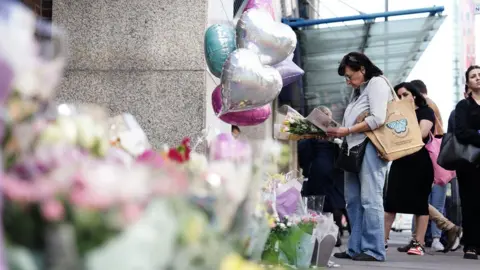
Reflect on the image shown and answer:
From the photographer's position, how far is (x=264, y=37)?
447 cm

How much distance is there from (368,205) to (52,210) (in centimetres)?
507

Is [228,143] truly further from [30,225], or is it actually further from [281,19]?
[281,19]

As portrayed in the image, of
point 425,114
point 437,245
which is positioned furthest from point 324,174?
point 425,114

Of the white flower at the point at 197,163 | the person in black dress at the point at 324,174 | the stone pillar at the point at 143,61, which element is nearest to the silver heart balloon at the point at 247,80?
the stone pillar at the point at 143,61

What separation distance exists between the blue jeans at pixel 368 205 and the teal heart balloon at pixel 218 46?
1819 mm

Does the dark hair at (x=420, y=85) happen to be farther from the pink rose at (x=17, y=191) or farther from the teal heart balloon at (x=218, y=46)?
the pink rose at (x=17, y=191)

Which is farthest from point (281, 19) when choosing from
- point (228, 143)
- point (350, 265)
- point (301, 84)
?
point (228, 143)

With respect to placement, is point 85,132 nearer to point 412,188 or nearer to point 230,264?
point 230,264

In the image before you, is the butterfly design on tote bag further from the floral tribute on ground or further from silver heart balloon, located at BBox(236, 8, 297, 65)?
the floral tribute on ground

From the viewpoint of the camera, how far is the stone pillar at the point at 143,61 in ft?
17.1

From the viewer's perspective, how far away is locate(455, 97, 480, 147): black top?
21.6 ft

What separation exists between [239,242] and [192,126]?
3.84 m

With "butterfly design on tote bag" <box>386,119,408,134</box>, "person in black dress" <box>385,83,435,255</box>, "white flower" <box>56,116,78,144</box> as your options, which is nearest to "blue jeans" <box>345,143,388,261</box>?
"butterfly design on tote bag" <box>386,119,408,134</box>

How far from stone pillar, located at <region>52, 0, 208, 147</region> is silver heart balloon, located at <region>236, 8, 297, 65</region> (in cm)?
77
